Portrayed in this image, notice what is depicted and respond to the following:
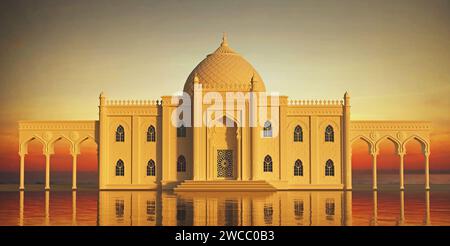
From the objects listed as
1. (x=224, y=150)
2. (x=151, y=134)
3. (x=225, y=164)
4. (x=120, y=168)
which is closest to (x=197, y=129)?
(x=224, y=150)

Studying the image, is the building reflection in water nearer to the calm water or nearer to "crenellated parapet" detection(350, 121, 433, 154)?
the calm water

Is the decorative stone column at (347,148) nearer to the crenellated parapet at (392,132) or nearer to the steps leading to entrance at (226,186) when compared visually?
the crenellated parapet at (392,132)

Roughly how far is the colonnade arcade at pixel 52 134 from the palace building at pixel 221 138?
6 cm

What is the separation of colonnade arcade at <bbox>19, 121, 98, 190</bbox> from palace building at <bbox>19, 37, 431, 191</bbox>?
2.3 inches

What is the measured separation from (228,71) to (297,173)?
7379mm

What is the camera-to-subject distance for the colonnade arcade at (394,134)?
119 ft

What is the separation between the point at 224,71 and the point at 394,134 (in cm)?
1056

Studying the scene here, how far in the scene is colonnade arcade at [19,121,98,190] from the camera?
3647 centimetres

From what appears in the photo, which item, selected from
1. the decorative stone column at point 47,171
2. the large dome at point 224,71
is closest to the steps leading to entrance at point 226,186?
the large dome at point 224,71

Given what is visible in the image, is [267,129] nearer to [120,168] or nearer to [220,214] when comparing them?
[120,168]

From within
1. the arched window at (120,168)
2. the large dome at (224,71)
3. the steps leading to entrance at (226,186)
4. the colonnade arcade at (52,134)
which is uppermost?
the large dome at (224,71)

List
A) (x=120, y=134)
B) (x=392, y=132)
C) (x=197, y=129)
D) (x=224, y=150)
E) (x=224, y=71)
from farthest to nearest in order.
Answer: (x=224, y=71) → (x=392, y=132) → (x=120, y=134) → (x=224, y=150) → (x=197, y=129)

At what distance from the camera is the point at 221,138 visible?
36031 mm

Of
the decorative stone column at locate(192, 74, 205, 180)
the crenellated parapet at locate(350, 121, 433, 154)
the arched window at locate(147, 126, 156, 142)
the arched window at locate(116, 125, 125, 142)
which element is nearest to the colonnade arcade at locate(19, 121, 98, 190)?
the arched window at locate(116, 125, 125, 142)
